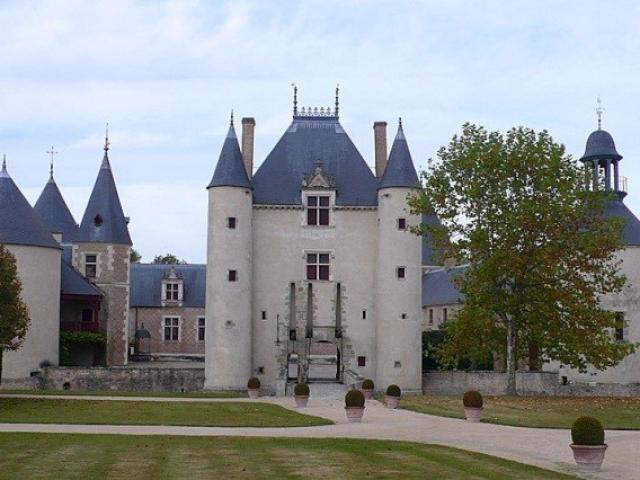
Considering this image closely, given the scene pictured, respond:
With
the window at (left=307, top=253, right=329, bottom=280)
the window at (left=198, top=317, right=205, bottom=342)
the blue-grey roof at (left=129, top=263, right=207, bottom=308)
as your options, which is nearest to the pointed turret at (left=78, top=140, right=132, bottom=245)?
the window at (left=307, top=253, right=329, bottom=280)

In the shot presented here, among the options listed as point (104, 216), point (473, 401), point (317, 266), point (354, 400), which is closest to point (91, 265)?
point (104, 216)

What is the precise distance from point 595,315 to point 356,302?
39.1 ft

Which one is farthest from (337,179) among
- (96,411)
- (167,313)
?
(167,313)

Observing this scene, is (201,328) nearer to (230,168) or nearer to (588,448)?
(230,168)

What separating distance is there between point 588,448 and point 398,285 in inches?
1091

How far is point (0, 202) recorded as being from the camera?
143 ft

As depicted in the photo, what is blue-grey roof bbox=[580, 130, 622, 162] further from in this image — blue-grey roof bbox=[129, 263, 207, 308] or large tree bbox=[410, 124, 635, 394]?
blue-grey roof bbox=[129, 263, 207, 308]

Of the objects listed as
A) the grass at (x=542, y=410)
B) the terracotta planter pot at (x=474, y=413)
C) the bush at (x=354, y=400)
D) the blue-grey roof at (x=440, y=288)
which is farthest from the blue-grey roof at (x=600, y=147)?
the bush at (x=354, y=400)

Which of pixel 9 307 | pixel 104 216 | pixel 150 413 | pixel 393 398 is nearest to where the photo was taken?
pixel 150 413

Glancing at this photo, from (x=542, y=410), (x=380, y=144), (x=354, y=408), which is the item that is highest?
(x=380, y=144)

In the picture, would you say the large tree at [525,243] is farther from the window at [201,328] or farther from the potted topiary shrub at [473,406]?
the window at [201,328]

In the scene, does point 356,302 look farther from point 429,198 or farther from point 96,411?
point 96,411

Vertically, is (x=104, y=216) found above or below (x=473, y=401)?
above

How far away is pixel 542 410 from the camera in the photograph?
29.4 meters
